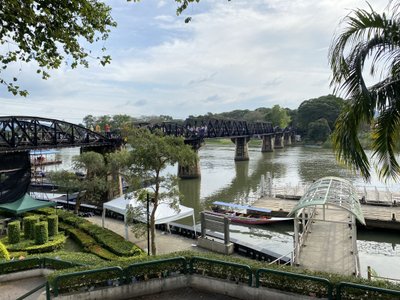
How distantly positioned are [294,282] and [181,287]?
293cm

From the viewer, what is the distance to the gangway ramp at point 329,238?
1316cm

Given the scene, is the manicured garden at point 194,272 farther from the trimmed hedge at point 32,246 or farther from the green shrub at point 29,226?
the green shrub at point 29,226

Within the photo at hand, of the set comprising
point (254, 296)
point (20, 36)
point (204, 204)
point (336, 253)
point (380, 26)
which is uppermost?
point (20, 36)

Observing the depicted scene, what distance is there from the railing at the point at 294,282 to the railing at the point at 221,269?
35 centimetres

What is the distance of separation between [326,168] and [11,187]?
50.7m

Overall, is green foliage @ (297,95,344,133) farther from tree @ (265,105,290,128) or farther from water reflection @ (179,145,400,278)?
water reflection @ (179,145,400,278)

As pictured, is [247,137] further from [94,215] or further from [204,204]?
[94,215]

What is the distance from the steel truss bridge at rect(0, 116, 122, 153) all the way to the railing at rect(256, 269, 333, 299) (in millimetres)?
28261

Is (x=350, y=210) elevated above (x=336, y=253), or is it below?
above

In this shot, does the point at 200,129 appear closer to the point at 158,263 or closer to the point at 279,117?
the point at 158,263

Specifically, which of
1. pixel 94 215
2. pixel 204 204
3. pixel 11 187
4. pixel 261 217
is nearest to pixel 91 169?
pixel 94 215

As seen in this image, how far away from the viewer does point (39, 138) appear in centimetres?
3894

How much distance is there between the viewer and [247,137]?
83.1 metres

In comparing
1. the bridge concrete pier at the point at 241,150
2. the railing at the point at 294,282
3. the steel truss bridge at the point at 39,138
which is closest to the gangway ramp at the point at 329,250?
the railing at the point at 294,282
